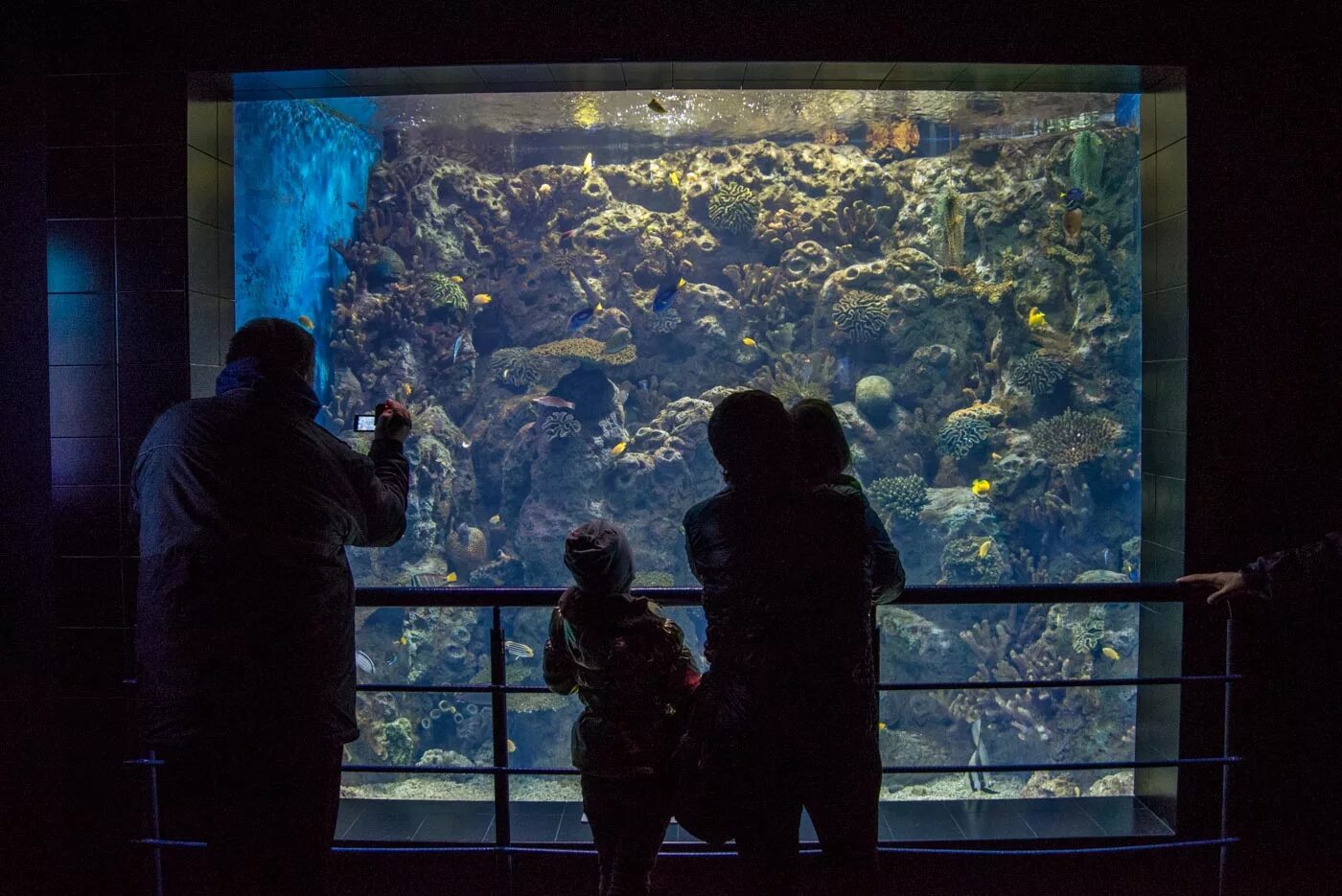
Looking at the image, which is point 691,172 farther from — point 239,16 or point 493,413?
point 239,16

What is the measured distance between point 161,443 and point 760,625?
1701 mm

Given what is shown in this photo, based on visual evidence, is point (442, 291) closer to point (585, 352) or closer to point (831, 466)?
point (585, 352)

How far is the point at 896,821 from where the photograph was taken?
3.56 metres

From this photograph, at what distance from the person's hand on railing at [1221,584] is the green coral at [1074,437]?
24.4ft

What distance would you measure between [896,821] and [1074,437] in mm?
7575

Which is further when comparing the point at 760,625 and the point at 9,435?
the point at 9,435

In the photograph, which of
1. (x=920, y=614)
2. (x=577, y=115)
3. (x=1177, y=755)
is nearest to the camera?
(x=1177, y=755)

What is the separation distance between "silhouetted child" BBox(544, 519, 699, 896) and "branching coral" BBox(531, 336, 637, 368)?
8130 mm

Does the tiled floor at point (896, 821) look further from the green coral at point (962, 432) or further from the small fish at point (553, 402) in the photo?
the green coral at point (962, 432)

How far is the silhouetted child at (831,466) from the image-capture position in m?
2.18

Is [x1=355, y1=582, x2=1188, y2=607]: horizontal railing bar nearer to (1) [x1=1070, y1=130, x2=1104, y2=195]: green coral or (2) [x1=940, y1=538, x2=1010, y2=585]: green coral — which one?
(2) [x1=940, y1=538, x2=1010, y2=585]: green coral

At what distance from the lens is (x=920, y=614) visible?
912 centimetres

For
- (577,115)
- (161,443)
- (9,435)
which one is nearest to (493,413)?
(577,115)

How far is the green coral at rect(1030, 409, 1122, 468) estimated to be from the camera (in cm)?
955
